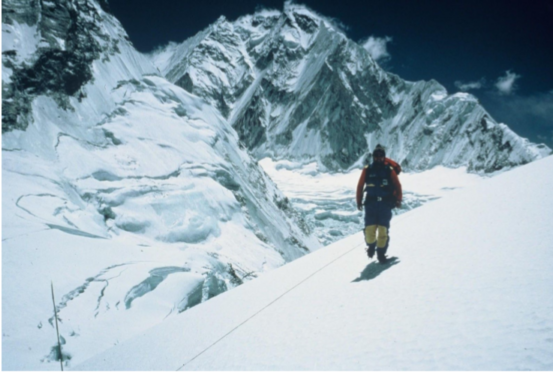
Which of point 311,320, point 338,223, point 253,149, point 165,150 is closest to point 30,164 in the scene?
point 165,150

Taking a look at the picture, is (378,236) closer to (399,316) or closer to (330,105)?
(399,316)

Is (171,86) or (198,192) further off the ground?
(171,86)

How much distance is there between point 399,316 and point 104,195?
9118mm

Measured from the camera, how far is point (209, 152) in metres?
14.7

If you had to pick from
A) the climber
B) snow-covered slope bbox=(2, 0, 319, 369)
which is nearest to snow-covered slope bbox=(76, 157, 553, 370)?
the climber

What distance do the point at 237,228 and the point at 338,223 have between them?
203 ft

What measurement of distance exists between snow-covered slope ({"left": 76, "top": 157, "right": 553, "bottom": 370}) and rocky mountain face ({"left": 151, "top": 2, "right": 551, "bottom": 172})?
405 feet

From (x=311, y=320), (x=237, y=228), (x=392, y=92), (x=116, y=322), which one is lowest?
(x=116, y=322)

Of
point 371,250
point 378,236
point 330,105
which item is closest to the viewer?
point 378,236

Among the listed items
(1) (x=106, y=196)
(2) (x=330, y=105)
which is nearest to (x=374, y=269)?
(1) (x=106, y=196)

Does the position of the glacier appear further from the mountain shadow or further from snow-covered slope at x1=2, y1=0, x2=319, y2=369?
the mountain shadow

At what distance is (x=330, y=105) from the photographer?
13712 centimetres

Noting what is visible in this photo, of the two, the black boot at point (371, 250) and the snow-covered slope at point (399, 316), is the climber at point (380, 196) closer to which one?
the black boot at point (371, 250)

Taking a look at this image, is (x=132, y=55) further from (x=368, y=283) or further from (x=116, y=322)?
(x=368, y=283)
